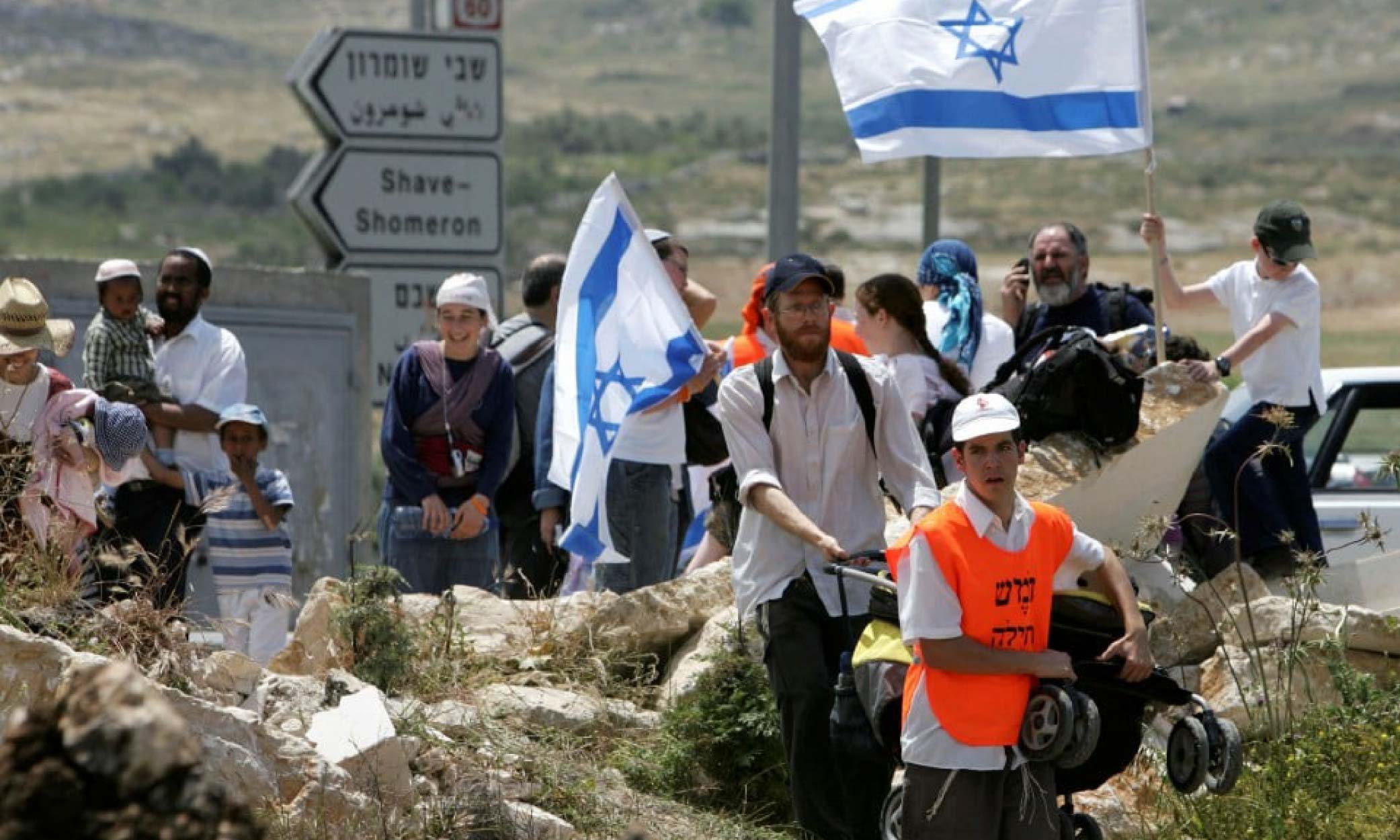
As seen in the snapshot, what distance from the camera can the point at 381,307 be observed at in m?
12.4

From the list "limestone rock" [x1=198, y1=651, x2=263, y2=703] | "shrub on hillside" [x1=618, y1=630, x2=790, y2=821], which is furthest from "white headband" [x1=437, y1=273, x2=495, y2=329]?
Result: "limestone rock" [x1=198, y1=651, x2=263, y2=703]

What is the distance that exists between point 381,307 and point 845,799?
6.01 m

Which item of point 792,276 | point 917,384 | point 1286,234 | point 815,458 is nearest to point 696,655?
point 917,384

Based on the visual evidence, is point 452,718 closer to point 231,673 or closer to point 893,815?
point 231,673

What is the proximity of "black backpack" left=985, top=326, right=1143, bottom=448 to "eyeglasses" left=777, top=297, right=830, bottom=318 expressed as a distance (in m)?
1.77

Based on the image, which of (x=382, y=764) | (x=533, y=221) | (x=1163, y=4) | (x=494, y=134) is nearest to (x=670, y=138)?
(x=533, y=221)

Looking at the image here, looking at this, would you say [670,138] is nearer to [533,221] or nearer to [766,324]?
[533,221]

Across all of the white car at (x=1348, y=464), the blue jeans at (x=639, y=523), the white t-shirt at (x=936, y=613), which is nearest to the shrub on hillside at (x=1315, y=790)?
the white t-shirt at (x=936, y=613)

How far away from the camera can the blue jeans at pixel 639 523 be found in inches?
364

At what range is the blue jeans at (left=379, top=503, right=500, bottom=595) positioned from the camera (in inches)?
379

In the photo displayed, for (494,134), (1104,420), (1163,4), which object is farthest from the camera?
(1163,4)

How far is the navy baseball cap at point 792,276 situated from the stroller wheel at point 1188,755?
1.64m

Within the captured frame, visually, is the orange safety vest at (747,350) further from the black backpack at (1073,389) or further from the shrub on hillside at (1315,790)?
the shrub on hillside at (1315,790)

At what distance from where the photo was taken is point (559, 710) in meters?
7.96
